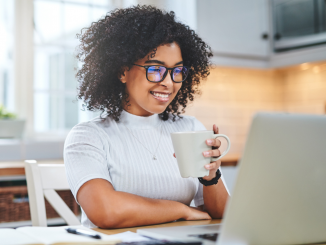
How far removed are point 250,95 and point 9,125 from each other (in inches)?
76.7

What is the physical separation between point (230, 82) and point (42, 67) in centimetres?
149

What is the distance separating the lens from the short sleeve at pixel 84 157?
106 cm

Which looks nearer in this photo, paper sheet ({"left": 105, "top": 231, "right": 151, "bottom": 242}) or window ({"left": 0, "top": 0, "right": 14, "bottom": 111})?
paper sheet ({"left": 105, "top": 231, "right": 151, "bottom": 242})

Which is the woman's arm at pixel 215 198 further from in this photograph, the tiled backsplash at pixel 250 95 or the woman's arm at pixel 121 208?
the tiled backsplash at pixel 250 95

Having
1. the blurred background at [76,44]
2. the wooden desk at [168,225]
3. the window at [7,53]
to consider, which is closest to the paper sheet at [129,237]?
the wooden desk at [168,225]

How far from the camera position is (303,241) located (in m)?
0.71

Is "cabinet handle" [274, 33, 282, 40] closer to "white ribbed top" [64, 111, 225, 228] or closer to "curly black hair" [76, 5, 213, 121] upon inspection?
"curly black hair" [76, 5, 213, 121]

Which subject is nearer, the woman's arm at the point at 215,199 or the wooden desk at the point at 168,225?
the wooden desk at the point at 168,225

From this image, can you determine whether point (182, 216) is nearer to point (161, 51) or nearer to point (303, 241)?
point (303, 241)

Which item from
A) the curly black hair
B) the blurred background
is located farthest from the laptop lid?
the blurred background

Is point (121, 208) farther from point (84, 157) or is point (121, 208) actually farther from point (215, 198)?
point (215, 198)

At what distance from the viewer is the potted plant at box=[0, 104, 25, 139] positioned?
8.15ft

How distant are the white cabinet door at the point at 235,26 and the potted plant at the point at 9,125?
136cm

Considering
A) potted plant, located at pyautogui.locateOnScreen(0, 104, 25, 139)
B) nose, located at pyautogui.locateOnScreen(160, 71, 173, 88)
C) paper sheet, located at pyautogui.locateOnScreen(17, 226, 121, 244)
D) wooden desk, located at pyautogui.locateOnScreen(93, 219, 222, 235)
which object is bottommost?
wooden desk, located at pyautogui.locateOnScreen(93, 219, 222, 235)
